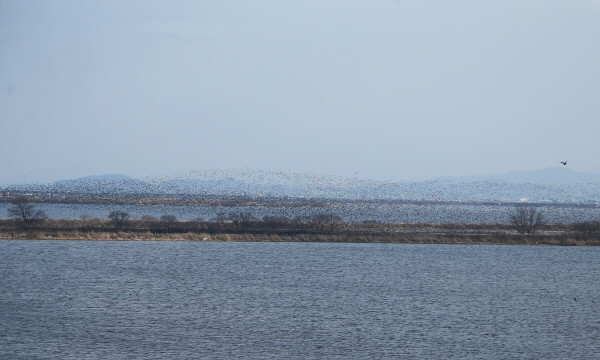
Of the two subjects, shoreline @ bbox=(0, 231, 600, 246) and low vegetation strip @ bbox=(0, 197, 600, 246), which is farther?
low vegetation strip @ bbox=(0, 197, 600, 246)

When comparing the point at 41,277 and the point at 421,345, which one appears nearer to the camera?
the point at 421,345

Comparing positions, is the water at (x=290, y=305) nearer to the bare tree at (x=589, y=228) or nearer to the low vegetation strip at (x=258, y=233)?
the low vegetation strip at (x=258, y=233)

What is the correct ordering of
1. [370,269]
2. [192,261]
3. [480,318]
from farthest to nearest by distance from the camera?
[192,261]
[370,269]
[480,318]

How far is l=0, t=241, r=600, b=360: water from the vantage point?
29.6m

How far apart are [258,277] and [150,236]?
24586mm

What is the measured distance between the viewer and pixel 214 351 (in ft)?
93.8

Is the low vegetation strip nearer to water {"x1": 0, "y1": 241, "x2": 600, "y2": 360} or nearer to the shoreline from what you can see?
the shoreline

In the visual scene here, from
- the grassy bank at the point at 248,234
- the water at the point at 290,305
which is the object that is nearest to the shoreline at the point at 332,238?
the grassy bank at the point at 248,234

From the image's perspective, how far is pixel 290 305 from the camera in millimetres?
39531

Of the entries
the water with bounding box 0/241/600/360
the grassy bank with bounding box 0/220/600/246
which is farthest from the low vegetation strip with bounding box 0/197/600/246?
the water with bounding box 0/241/600/360

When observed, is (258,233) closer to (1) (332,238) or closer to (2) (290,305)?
(1) (332,238)

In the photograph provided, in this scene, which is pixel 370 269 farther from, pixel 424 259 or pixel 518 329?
pixel 518 329

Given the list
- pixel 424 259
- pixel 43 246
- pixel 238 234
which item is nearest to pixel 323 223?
pixel 238 234

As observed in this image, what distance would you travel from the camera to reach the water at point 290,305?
2962 cm
